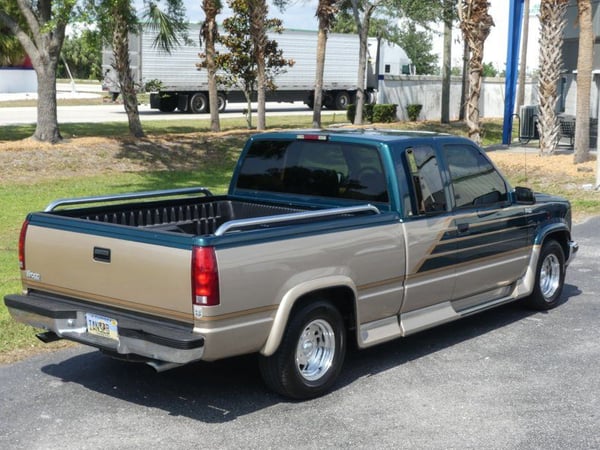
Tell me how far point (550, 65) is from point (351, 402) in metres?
17.0

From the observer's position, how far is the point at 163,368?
18.8 feet

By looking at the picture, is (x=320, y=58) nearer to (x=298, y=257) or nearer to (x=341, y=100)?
(x=341, y=100)

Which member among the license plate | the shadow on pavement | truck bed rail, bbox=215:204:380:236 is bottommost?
the shadow on pavement

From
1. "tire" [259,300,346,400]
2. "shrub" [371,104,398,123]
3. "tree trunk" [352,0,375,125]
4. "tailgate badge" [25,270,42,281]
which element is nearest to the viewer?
"tire" [259,300,346,400]

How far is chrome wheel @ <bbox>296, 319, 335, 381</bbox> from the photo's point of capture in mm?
6340

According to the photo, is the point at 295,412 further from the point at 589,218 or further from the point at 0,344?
the point at 589,218

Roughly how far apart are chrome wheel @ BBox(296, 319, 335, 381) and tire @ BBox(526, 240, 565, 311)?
2.99 meters

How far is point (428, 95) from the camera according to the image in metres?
37.2

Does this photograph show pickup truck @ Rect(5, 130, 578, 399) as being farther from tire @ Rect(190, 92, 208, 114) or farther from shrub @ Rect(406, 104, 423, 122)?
tire @ Rect(190, 92, 208, 114)

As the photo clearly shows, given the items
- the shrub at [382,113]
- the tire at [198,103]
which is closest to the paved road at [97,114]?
the tire at [198,103]

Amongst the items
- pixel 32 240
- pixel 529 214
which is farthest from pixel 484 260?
pixel 32 240

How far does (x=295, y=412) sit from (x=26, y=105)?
3720 cm

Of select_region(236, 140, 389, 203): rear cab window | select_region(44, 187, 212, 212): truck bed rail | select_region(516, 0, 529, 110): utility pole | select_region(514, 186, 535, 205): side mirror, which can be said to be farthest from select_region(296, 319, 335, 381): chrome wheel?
select_region(516, 0, 529, 110): utility pole

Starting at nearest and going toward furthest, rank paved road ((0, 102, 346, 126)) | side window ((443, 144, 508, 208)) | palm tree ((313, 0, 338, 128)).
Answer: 1. side window ((443, 144, 508, 208))
2. palm tree ((313, 0, 338, 128))
3. paved road ((0, 102, 346, 126))
